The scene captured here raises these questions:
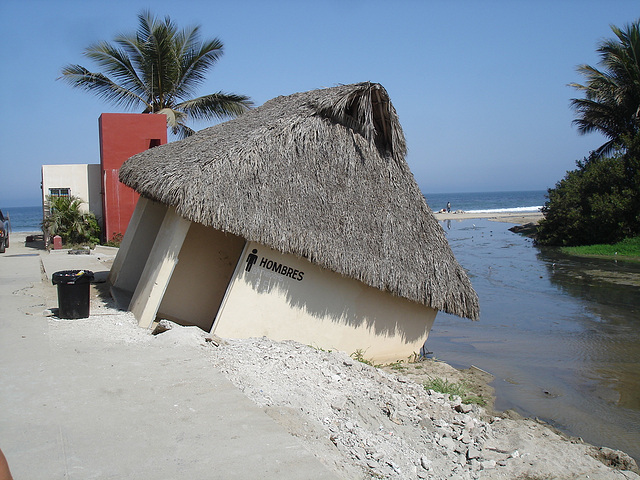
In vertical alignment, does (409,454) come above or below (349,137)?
below

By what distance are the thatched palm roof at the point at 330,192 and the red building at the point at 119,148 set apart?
11877 mm

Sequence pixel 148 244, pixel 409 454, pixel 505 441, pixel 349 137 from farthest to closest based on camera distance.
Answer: pixel 148 244, pixel 349 137, pixel 505 441, pixel 409 454

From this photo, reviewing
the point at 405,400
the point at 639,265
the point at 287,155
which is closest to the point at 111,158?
the point at 287,155

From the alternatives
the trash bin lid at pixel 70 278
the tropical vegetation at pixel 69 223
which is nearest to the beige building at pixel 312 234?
the trash bin lid at pixel 70 278

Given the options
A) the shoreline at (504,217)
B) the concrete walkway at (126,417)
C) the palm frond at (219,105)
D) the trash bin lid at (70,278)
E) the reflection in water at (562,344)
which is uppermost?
the palm frond at (219,105)

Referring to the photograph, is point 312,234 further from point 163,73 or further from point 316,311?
point 163,73

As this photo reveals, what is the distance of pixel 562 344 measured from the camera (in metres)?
12.5

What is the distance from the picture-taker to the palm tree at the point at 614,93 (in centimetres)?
2839

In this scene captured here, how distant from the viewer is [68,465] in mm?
4445

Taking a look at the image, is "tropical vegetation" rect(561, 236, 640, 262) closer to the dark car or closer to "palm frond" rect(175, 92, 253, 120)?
"palm frond" rect(175, 92, 253, 120)

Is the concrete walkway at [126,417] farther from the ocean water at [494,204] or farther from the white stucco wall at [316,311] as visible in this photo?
the ocean water at [494,204]

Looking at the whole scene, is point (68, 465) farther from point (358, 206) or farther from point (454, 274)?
point (454, 274)

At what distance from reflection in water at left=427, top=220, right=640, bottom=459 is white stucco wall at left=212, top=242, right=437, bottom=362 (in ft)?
6.20

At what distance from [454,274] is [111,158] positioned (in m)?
15.7
